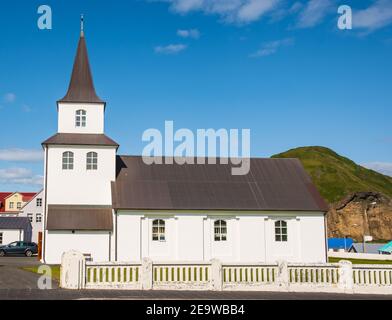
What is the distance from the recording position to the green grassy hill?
5428 inches

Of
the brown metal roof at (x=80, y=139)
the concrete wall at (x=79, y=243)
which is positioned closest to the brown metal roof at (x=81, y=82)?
the brown metal roof at (x=80, y=139)

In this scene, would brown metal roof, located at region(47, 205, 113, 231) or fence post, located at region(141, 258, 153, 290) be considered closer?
fence post, located at region(141, 258, 153, 290)

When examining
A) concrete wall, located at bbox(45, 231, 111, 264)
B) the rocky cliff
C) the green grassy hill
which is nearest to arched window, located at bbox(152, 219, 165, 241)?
concrete wall, located at bbox(45, 231, 111, 264)

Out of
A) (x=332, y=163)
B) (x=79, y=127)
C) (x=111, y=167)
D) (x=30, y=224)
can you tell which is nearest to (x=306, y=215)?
(x=111, y=167)

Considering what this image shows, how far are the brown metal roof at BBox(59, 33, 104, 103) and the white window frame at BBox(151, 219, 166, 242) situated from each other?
34.8 ft

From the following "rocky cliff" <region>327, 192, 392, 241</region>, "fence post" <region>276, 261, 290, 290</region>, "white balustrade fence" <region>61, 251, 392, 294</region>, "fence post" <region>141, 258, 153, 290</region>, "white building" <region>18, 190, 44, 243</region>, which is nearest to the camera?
"white balustrade fence" <region>61, 251, 392, 294</region>

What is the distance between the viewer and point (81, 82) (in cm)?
4162

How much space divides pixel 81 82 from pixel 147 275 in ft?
87.8

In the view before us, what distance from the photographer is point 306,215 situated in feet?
129

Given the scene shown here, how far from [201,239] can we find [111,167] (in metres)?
8.63

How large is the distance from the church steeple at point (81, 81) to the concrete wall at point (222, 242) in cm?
1001

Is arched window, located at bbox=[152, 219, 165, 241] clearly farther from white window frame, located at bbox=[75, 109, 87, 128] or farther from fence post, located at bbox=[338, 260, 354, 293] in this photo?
fence post, located at bbox=[338, 260, 354, 293]

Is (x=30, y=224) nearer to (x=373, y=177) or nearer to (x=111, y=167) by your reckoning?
(x=111, y=167)

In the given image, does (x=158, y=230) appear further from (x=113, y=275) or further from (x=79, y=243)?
(x=113, y=275)
